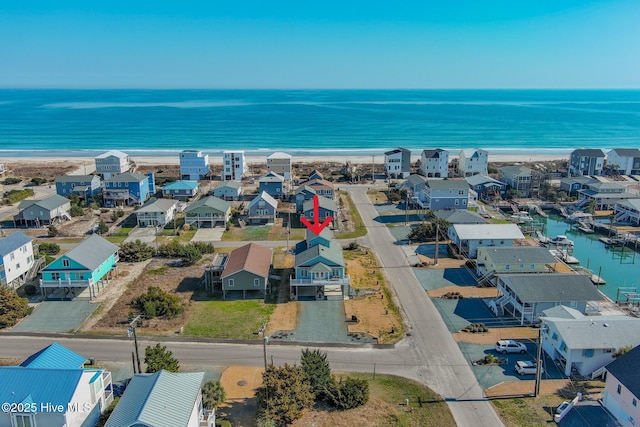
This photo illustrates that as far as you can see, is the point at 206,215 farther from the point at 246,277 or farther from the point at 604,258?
the point at 604,258

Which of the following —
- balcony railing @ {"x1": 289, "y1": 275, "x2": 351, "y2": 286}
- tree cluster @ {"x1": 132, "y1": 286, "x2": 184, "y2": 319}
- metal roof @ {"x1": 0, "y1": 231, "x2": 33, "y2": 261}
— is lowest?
tree cluster @ {"x1": 132, "y1": 286, "x2": 184, "y2": 319}

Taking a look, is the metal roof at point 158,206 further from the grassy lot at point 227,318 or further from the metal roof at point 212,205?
the grassy lot at point 227,318

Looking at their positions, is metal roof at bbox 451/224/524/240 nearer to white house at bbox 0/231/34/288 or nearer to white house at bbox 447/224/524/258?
white house at bbox 447/224/524/258

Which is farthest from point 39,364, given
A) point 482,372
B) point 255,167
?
point 255,167

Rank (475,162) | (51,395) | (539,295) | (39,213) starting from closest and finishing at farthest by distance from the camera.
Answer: (51,395), (539,295), (39,213), (475,162)

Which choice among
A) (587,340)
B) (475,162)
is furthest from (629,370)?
(475,162)

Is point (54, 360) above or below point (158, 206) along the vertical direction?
below

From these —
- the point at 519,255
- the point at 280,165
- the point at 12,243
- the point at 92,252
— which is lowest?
the point at 519,255

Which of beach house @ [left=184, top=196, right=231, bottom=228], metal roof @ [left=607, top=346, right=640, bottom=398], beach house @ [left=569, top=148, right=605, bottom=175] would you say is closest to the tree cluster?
beach house @ [left=184, top=196, right=231, bottom=228]
